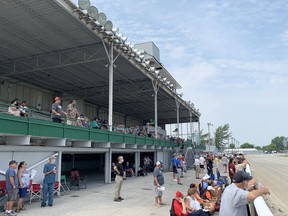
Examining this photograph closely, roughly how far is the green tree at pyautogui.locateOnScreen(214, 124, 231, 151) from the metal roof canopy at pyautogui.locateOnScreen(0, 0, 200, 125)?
230 feet

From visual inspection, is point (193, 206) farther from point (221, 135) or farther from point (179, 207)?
point (221, 135)

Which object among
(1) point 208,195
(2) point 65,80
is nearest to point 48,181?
(1) point 208,195

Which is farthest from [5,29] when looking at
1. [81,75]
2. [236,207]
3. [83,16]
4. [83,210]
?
[236,207]

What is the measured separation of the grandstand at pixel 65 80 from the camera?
470 inches

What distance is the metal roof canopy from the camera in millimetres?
15078

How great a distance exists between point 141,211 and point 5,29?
1391 centimetres

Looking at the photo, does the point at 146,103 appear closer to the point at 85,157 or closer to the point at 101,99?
the point at 101,99

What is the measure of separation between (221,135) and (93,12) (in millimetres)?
92835

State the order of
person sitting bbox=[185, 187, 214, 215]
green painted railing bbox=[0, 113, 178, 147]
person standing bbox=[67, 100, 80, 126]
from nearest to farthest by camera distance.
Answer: person sitting bbox=[185, 187, 214, 215] < green painted railing bbox=[0, 113, 178, 147] < person standing bbox=[67, 100, 80, 126]

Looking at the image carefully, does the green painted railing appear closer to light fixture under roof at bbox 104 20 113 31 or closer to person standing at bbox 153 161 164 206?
person standing at bbox 153 161 164 206

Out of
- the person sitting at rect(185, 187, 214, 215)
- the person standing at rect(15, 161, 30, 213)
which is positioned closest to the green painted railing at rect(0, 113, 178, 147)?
the person standing at rect(15, 161, 30, 213)

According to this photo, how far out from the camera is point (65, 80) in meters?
27.7

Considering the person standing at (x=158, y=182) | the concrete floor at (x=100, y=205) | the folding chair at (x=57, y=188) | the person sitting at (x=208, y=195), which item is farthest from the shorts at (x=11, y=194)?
the person sitting at (x=208, y=195)

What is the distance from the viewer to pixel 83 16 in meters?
15.5
